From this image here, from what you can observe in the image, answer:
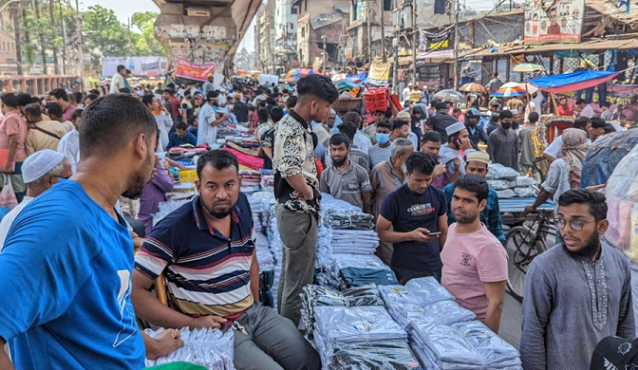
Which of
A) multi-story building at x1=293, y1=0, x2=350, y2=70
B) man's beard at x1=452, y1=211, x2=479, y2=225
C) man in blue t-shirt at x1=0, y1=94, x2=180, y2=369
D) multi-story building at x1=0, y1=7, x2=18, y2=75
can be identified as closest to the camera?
man in blue t-shirt at x1=0, y1=94, x2=180, y2=369

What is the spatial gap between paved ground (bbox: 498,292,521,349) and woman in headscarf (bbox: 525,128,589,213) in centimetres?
122

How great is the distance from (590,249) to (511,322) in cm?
293

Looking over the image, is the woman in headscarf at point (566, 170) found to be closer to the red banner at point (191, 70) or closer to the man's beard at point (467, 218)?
the man's beard at point (467, 218)

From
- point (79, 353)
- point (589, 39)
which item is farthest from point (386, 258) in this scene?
point (589, 39)

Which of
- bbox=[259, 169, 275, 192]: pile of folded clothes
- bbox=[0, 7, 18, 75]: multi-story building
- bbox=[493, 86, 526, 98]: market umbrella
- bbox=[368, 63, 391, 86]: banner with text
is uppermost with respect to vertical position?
bbox=[0, 7, 18, 75]: multi-story building

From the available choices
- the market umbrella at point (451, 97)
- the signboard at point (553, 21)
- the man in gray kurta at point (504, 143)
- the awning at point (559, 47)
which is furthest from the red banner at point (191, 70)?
the man in gray kurta at point (504, 143)

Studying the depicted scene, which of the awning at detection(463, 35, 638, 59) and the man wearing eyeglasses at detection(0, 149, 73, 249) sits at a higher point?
the awning at detection(463, 35, 638, 59)

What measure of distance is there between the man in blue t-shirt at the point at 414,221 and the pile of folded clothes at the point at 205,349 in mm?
1992

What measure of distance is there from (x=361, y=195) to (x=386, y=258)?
0.95 metres

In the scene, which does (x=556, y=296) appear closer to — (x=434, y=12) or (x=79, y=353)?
(x=79, y=353)

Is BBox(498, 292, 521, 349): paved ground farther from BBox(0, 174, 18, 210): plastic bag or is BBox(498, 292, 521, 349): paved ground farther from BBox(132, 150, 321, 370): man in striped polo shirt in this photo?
BBox(0, 174, 18, 210): plastic bag

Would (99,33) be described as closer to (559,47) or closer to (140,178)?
(559,47)

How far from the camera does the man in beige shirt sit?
23.9 ft

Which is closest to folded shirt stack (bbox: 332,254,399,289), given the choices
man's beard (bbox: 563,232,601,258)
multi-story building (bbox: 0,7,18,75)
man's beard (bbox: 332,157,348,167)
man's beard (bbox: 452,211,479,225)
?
man's beard (bbox: 452,211,479,225)
